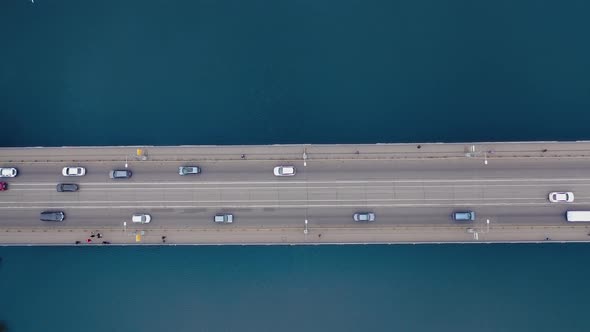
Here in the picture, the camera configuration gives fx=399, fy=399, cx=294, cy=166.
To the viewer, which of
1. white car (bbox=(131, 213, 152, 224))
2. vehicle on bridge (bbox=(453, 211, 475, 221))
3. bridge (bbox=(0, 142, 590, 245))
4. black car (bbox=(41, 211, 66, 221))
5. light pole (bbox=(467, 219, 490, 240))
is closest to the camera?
vehicle on bridge (bbox=(453, 211, 475, 221))

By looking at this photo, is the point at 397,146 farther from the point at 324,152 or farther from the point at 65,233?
the point at 65,233

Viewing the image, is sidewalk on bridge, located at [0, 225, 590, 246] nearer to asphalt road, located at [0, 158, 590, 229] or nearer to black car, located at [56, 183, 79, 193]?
asphalt road, located at [0, 158, 590, 229]

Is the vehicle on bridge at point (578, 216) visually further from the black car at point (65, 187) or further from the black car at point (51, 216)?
the black car at point (51, 216)

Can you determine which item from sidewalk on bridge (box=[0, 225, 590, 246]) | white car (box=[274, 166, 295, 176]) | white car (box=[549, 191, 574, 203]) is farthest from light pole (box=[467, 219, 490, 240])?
white car (box=[274, 166, 295, 176])

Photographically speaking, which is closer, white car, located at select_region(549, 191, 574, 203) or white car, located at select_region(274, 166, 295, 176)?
white car, located at select_region(549, 191, 574, 203)

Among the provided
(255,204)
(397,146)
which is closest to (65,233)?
(255,204)

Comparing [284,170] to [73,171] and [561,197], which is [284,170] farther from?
[561,197]

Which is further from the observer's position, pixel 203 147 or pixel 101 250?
pixel 101 250
